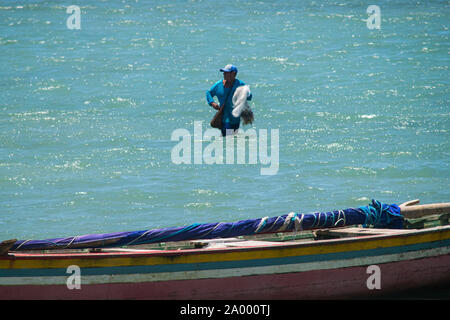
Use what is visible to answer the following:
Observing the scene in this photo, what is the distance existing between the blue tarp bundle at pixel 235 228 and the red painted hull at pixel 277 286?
1.92 ft

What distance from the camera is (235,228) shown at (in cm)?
1150

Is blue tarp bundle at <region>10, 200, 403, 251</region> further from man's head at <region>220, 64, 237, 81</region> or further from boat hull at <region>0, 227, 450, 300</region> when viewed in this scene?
man's head at <region>220, 64, 237, 81</region>

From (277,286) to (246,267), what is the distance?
0.50 m

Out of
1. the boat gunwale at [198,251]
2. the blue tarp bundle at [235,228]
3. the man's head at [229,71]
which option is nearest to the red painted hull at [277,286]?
the boat gunwale at [198,251]

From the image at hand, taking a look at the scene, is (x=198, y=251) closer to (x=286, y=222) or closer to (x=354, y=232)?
(x=286, y=222)

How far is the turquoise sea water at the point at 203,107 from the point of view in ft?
54.7

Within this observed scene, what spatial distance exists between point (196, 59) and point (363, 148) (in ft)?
36.8

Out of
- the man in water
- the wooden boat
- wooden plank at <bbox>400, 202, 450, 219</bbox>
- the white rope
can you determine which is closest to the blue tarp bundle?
the white rope

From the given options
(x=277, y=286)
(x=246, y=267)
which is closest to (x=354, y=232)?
(x=277, y=286)

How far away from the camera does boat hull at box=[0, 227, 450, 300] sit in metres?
10.5

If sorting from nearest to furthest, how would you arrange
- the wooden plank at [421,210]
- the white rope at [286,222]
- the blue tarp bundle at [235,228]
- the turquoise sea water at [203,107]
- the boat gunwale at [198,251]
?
the boat gunwale at [198,251] → the blue tarp bundle at [235,228] → the white rope at [286,222] → the wooden plank at [421,210] → the turquoise sea water at [203,107]

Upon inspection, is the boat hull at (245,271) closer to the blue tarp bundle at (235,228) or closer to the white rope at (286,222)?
the blue tarp bundle at (235,228)

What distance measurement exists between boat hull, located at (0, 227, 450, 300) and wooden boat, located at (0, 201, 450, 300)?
Answer: 0.5 inches
